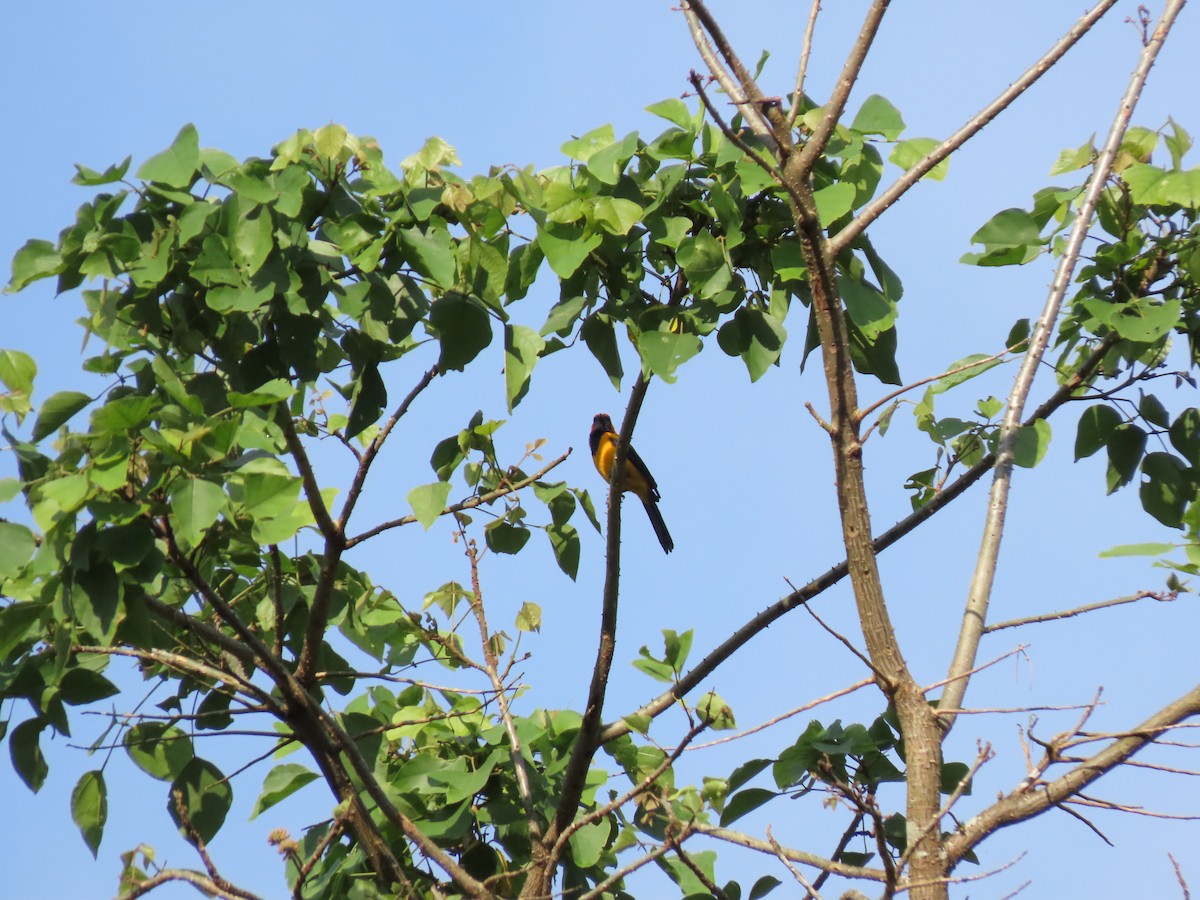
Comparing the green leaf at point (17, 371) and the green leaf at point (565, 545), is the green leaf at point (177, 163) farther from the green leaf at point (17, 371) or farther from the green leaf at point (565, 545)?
the green leaf at point (565, 545)

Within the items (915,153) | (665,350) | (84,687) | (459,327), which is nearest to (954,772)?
(665,350)

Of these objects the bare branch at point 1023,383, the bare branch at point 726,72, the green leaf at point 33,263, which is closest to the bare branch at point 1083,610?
the bare branch at point 1023,383

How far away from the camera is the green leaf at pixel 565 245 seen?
10.2ft

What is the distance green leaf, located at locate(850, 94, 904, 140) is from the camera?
3281mm

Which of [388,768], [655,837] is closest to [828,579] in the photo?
[655,837]

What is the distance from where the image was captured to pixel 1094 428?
3.62m

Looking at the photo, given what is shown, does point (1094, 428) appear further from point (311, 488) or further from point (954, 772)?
point (311, 488)

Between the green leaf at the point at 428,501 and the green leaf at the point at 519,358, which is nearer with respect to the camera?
the green leaf at the point at 519,358

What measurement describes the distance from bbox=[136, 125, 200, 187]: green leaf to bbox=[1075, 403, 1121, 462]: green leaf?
8.57 ft

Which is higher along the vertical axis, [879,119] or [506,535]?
[879,119]

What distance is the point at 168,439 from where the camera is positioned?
8.01ft

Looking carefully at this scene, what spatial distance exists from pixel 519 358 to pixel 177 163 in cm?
98

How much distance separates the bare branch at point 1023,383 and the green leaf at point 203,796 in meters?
2.03

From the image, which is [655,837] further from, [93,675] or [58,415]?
[58,415]
